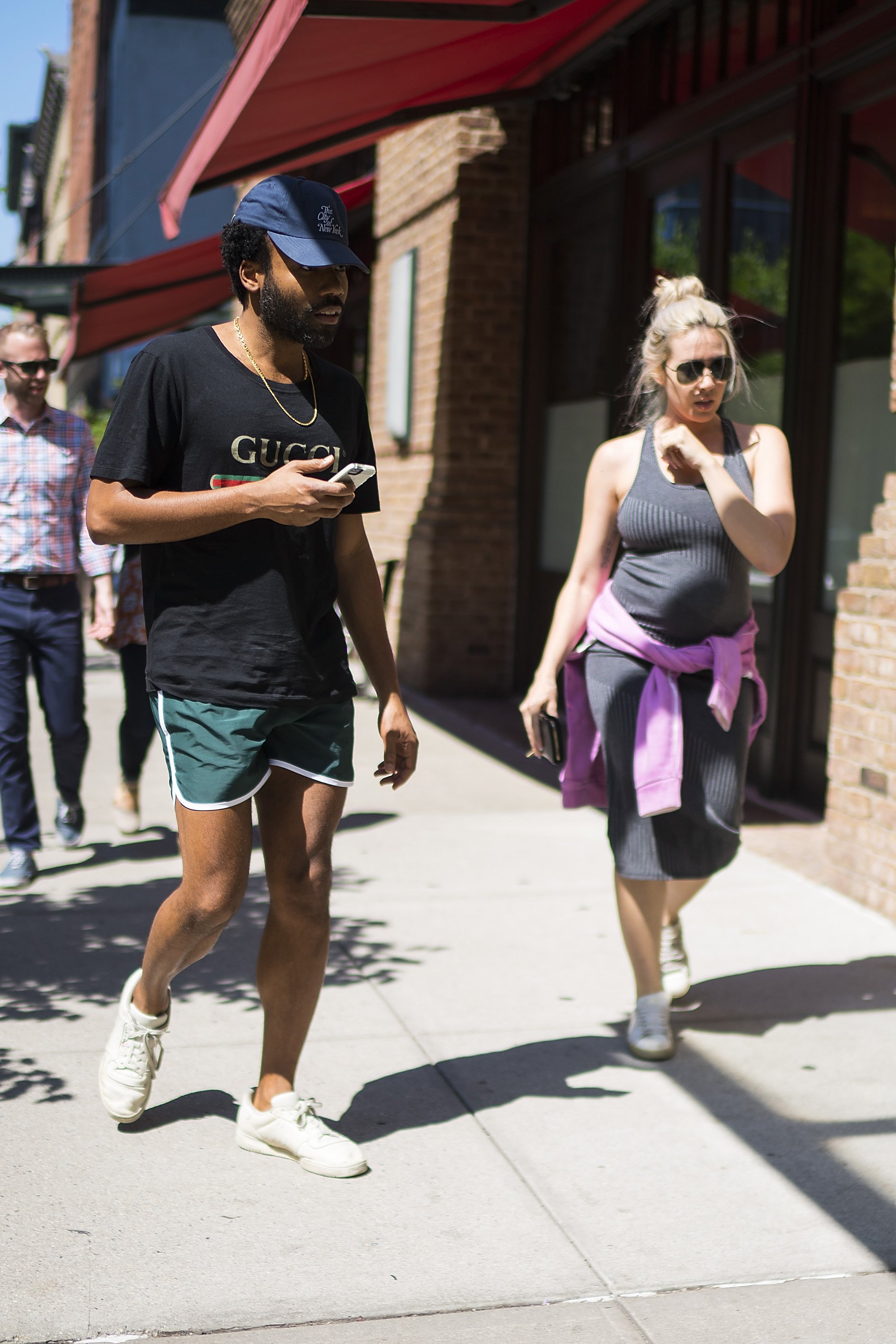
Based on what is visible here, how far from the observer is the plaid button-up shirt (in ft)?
18.2

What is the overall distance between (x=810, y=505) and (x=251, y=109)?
3083 mm

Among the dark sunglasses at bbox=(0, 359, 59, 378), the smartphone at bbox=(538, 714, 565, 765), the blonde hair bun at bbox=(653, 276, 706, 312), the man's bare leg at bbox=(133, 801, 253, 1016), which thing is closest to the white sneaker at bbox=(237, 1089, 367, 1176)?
the man's bare leg at bbox=(133, 801, 253, 1016)

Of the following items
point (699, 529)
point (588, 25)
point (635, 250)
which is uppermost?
point (588, 25)

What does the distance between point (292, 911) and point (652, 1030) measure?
1275 mm

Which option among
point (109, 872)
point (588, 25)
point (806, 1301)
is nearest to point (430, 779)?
point (109, 872)

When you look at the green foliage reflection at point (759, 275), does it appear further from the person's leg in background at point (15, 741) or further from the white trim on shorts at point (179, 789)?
the white trim on shorts at point (179, 789)

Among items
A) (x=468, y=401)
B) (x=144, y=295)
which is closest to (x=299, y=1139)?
(x=468, y=401)

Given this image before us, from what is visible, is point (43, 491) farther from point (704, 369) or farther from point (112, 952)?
point (704, 369)

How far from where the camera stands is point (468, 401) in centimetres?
1051

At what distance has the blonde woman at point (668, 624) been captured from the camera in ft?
12.4

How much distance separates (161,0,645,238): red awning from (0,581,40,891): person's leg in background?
2385mm

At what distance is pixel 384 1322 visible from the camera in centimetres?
265

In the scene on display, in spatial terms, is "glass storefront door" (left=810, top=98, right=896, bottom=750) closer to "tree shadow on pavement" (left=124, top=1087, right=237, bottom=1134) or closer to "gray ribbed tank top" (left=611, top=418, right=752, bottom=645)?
"gray ribbed tank top" (left=611, top=418, right=752, bottom=645)

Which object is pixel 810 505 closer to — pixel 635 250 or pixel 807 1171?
pixel 635 250
